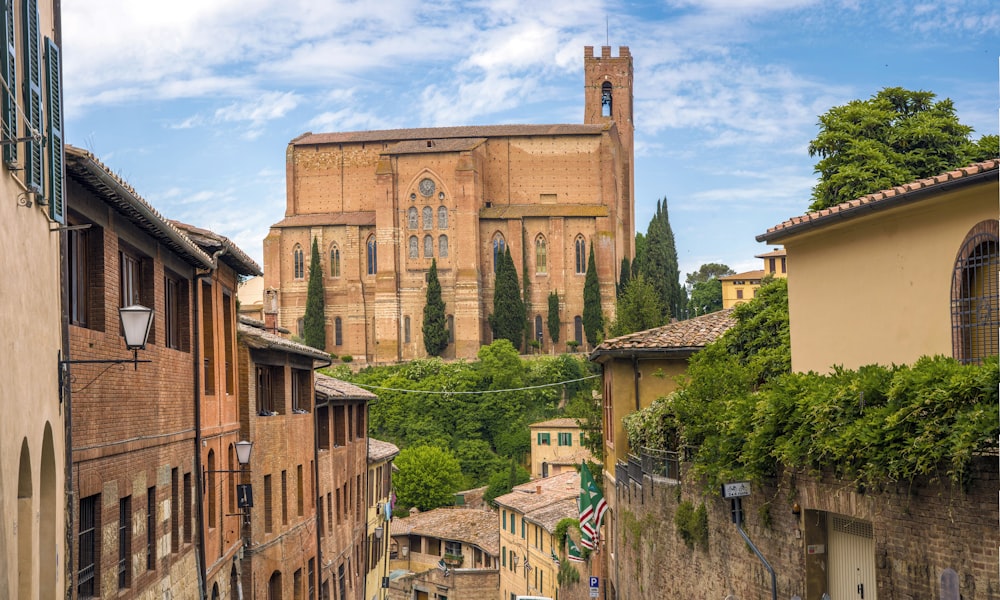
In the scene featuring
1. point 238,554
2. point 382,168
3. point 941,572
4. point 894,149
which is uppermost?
point 382,168

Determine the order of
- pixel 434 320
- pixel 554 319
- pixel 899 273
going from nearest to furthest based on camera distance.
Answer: pixel 899 273
pixel 554 319
pixel 434 320

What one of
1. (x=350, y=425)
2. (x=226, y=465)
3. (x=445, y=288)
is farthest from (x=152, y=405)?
(x=445, y=288)

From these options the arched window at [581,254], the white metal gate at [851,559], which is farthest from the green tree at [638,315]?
the arched window at [581,254]

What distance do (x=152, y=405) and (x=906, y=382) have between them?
29.2 feet

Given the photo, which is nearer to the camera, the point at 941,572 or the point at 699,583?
the point at 941,572

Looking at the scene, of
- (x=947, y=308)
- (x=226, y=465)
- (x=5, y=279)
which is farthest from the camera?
(x=226, y=465)

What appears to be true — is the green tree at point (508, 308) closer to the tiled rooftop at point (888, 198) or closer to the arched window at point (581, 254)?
the arched window at point (581, 254)

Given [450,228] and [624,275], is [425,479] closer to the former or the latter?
[450,228]

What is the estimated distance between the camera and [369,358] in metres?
102

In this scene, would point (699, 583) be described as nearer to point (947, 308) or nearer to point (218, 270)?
point (947, 308)

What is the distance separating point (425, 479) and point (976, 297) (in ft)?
206

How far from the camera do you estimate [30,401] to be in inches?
390

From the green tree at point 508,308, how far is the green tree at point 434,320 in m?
3.90

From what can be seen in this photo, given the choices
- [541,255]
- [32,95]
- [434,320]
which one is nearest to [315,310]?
[434,320]
